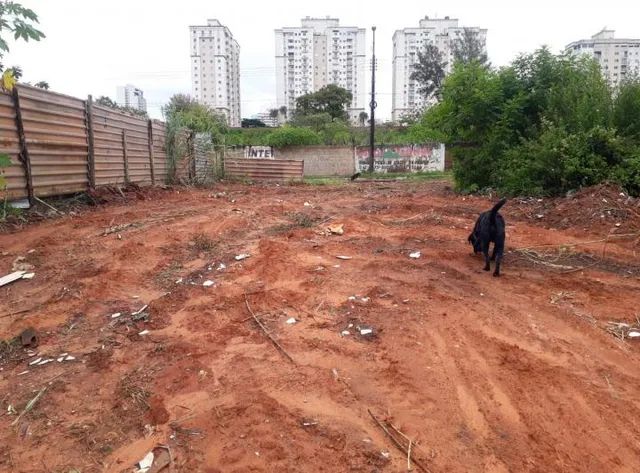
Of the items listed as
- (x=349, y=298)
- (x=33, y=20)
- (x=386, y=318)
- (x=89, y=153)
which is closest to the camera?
(x=33, y=20)

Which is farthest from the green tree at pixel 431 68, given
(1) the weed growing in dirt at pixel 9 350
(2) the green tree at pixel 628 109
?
(1) the weed growing in dirt at pixel 9 350

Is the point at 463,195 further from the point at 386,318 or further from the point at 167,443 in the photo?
the point at 167,443

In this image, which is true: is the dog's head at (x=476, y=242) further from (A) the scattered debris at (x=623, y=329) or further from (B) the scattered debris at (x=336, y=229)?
(B) the scattered debris at (x=336, y=229)

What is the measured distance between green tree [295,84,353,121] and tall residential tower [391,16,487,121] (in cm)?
999

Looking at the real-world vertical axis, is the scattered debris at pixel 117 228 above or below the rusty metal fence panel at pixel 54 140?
below

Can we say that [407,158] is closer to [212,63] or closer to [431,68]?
[431,68]

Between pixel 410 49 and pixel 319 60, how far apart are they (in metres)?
14.9

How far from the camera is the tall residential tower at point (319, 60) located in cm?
6391

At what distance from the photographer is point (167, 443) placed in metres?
2.24

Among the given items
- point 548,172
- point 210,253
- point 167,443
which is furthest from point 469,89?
point 167,443

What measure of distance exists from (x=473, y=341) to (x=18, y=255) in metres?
4.96

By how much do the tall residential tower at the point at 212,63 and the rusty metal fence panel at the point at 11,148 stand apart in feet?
157

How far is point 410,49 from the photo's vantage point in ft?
183

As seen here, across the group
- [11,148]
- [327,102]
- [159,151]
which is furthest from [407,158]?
[11,148]
